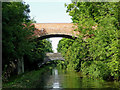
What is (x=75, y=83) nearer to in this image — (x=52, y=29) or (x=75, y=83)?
(x=75, y=83)

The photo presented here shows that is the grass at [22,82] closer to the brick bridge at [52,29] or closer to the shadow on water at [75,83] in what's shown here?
the shadow on water at [75,83]

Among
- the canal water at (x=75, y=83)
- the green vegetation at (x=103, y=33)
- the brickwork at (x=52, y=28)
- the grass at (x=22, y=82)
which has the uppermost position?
the brickwork at (x=52, y=28)

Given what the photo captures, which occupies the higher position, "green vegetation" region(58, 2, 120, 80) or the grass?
"green vegetation" region(58, 2, 120, 80)

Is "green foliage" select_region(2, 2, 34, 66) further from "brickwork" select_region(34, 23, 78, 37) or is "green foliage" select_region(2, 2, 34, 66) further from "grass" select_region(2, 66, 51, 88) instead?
"brickwork" select_region(34, 23, 78, 37)

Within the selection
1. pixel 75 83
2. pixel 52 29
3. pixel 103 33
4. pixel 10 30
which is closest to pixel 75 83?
pixel 75 83

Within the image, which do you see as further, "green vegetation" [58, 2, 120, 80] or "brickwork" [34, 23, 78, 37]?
"brickwork" [34, 23, 78, 37]

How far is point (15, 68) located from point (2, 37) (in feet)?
35.5

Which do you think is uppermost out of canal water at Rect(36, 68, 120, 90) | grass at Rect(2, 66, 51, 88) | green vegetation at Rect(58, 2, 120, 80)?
green vegetation at Rect(58, 2, 120, 80)

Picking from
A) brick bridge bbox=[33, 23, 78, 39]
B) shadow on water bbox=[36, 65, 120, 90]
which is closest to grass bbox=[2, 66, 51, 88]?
shadow on water bbox=[36, 65, 120, 90]

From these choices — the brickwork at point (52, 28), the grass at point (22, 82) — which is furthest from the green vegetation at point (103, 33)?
the brickwork at point (52, 28)

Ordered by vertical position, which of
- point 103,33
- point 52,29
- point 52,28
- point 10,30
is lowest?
point 103,33

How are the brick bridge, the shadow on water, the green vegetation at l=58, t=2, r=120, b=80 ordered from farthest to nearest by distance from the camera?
1. the brick bridge
2. the shadow on water
3. the green vegetation at l=58, t=2, r=120, b=80

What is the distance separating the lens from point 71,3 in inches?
699

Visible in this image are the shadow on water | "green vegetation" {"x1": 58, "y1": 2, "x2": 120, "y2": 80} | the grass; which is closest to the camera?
the grass
